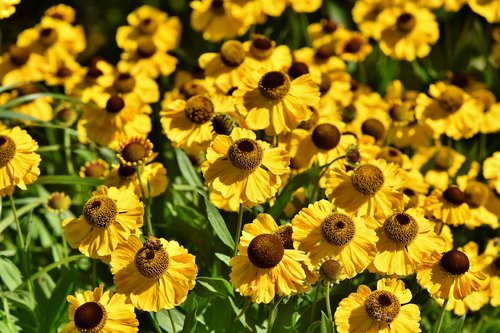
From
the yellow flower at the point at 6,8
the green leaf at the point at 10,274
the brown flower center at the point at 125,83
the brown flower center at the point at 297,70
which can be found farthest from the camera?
the brown flower center at the point at 125,83

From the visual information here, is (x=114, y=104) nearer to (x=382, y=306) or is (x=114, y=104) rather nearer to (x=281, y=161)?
(x=281, y=161)

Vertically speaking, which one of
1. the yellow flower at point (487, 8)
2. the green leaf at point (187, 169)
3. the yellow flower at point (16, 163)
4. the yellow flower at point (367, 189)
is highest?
the yellow flower at point (16, 163)

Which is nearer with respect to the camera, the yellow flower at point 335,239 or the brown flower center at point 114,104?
the yellow flower at point 335,239

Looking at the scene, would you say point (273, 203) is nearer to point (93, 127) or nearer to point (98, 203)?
point (98, 203)

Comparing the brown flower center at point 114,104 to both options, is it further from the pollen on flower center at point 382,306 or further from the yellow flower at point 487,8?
the yellow flower at point 487,8

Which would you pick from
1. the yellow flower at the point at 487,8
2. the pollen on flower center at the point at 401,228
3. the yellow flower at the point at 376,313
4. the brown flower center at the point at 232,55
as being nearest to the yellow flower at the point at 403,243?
the pollen on flower center at the point at 401,228

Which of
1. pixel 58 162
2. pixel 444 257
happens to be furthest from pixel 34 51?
pixel 444 257

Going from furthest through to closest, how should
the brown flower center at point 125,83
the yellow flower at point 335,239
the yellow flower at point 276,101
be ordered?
the brown flower center at point 125,83 → the yellow flower at point 276,101 → the yellow flower at point 335,239
